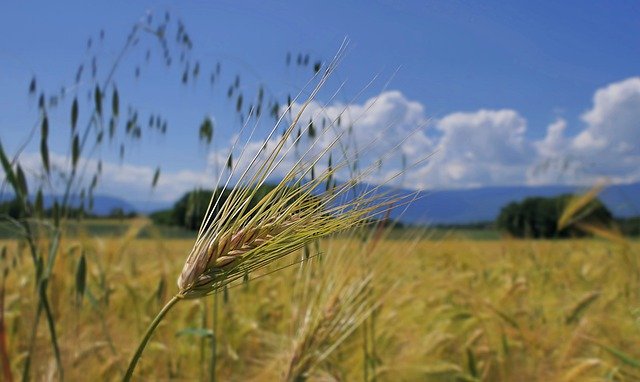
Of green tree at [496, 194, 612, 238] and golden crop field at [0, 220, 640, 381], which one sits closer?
golden crop field at [0, 220, 640, 381]

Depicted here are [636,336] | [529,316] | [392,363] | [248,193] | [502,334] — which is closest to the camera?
[248,193]

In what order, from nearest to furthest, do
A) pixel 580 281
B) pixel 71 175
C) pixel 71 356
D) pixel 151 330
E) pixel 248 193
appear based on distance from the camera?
pixel 151 330, pixel 248 193, pixel 71 175, pixel 71 356, pixel 580 281

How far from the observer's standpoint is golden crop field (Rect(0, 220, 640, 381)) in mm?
1293

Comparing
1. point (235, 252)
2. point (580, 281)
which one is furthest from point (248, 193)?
point (580, 281)

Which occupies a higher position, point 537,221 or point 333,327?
point 537,221

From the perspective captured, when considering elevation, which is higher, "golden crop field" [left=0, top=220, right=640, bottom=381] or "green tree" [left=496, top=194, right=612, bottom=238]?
"green tree" [left=496, top=194, right=612, bottom=238]

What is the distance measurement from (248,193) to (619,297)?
277 centimetres

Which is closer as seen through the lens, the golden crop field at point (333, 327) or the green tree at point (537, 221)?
the golden crop field at point (333, 327)

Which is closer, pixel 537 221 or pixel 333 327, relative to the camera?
pixel 333 327

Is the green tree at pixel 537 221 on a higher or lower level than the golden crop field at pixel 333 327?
higher

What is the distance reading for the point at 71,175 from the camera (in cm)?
123

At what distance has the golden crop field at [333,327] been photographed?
129 cm

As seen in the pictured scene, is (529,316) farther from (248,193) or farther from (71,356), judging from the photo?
(248,193)

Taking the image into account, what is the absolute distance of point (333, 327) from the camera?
120cm
